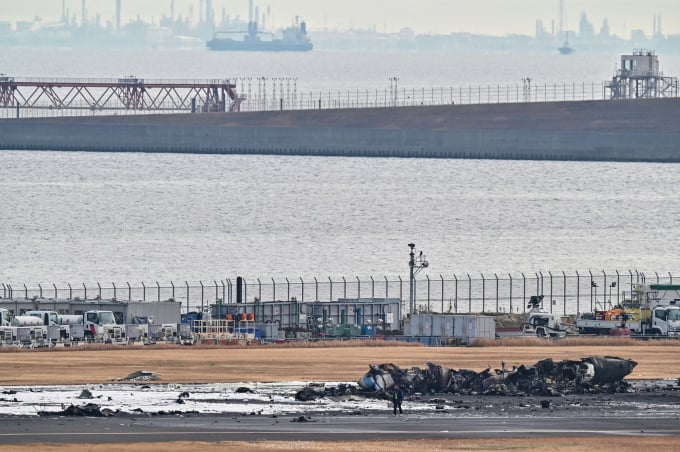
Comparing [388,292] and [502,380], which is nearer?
[502,380]

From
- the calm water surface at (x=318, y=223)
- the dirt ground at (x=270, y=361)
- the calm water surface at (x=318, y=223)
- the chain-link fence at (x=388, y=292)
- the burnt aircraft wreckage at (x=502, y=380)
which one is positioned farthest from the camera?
the calm water surface at (x=318, y=223)

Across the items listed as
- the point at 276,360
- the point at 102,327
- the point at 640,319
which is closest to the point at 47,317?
the point at 102,327

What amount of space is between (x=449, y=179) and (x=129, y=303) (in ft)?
390

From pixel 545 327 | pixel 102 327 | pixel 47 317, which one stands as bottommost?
pixel 545 327

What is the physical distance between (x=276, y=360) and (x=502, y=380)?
1089 cm

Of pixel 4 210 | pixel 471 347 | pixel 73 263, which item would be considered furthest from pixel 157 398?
pixel 4 210

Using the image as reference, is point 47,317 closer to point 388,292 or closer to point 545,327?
point 545,327

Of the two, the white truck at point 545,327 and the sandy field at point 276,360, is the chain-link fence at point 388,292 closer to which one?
the white truck at point 545,327

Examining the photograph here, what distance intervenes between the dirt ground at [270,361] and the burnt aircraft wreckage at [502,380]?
3868mm

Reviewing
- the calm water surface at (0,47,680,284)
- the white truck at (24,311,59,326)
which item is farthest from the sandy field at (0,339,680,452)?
the calm water surface at (0,47,680,284)

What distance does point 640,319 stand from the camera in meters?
77.9

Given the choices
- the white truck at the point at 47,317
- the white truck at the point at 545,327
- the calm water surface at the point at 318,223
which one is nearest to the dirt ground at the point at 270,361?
the white truck at the point at 545,327

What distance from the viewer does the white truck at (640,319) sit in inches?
3004

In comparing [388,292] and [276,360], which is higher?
[388,292]
